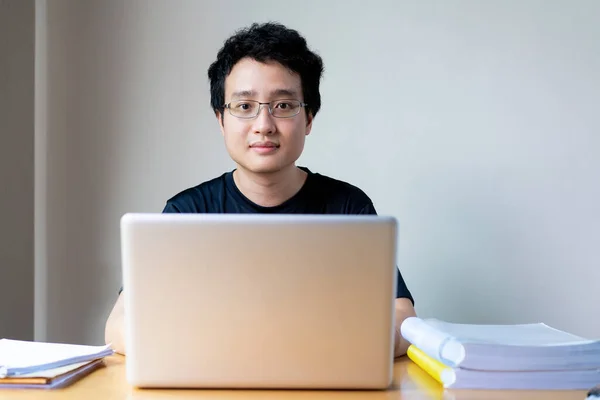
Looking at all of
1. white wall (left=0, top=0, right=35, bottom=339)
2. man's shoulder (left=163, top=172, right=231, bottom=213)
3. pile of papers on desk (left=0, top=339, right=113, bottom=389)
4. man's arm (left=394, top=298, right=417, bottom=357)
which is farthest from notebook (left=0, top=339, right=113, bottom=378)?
white wall (left=0, top=0, right=35, bottom=339)

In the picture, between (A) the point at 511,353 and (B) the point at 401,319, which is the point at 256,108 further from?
(A) the point at 511,353

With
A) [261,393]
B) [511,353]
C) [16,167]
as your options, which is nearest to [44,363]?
[261,393]

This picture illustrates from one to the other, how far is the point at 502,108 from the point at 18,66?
1621 millimetres

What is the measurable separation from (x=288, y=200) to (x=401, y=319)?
61 centimetres

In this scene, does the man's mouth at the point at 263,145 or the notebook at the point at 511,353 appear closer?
the notebook at the point at 511,353

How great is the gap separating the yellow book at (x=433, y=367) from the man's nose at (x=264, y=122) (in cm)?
72

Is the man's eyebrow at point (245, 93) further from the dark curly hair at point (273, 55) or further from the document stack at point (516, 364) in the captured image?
the document stack at point (516, 364)

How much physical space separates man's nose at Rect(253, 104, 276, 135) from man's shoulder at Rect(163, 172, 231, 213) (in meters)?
0.26

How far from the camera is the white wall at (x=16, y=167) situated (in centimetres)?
215

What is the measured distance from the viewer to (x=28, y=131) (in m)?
2.29

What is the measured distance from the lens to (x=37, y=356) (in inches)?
44.6

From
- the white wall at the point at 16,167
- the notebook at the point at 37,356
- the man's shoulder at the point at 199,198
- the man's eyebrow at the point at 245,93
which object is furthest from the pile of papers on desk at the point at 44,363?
the white wall at the point at 16,167

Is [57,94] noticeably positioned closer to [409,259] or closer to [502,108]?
[409,259]

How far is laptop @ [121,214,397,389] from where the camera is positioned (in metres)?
0.91
